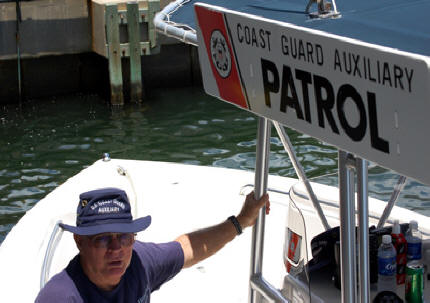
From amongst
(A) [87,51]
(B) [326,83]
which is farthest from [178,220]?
(A) [87,51]

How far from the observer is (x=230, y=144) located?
11086 millimetres

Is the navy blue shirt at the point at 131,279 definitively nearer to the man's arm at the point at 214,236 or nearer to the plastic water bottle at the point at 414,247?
the man's arm at the point at 214,236

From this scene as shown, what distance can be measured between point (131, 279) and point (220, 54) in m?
0.84

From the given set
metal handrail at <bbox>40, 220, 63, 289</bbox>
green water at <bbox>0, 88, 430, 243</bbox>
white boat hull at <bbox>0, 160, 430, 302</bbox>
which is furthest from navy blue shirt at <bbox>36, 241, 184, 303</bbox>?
green water at <bbox>0, 88, 430, 243</bbox>

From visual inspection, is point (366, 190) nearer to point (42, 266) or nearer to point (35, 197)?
point (42, 266)

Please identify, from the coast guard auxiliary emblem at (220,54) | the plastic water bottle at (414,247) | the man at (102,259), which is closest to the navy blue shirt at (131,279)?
the man at (102,259)

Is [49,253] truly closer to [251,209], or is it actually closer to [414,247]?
[251,209]

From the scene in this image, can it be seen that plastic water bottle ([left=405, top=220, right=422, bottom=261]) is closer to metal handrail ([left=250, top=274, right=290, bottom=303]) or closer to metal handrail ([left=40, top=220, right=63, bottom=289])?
metal handrail ([left=250, top=274, right=290, bottom=303])

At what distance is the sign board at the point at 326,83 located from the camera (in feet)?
6.31

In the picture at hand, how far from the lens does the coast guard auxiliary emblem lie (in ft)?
8.88

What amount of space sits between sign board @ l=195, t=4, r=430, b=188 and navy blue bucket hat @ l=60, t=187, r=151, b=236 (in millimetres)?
504

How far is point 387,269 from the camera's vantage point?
2947 mm

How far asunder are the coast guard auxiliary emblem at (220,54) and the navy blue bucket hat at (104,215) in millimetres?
540

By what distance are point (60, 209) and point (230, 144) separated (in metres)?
6.50
